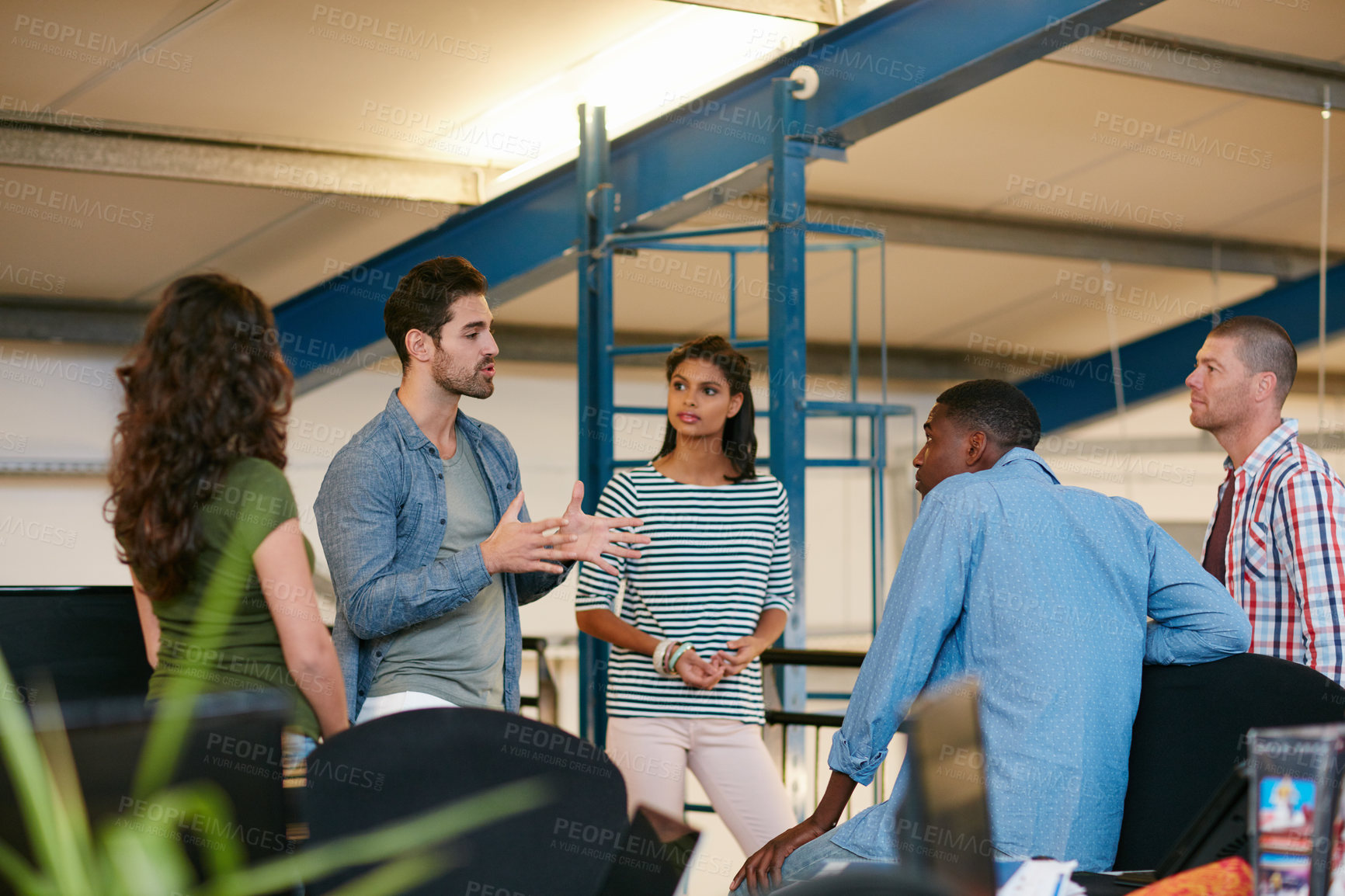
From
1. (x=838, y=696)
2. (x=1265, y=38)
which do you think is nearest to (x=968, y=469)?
(x=838, y=696)

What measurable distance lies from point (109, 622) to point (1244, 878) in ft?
7.36

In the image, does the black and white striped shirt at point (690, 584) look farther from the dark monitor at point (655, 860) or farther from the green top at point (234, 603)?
the dark monitor at point (655, 860)

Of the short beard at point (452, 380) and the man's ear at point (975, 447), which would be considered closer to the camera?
the man's ear at point (975, 447)

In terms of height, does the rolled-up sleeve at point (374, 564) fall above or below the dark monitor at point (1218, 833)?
above

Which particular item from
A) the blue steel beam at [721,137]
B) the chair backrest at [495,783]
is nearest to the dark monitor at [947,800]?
the chair backrest at [495,783]

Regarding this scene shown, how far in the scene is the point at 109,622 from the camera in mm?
2551

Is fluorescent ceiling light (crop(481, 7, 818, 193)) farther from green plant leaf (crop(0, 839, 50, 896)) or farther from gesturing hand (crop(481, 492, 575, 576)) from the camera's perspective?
green plant leaf (crop(0, 839, 50, 896))

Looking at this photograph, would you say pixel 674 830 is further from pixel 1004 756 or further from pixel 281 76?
pixel 281 76

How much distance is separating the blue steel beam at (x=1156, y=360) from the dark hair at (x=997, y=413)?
18.1 ft

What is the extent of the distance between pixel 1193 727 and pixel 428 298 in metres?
1.58

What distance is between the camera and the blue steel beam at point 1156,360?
24.8 ft

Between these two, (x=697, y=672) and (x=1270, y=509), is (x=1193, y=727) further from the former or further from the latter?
(x=697, y=672)

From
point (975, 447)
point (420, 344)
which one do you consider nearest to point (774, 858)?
point (975, 447)

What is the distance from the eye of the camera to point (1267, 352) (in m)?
2.74
